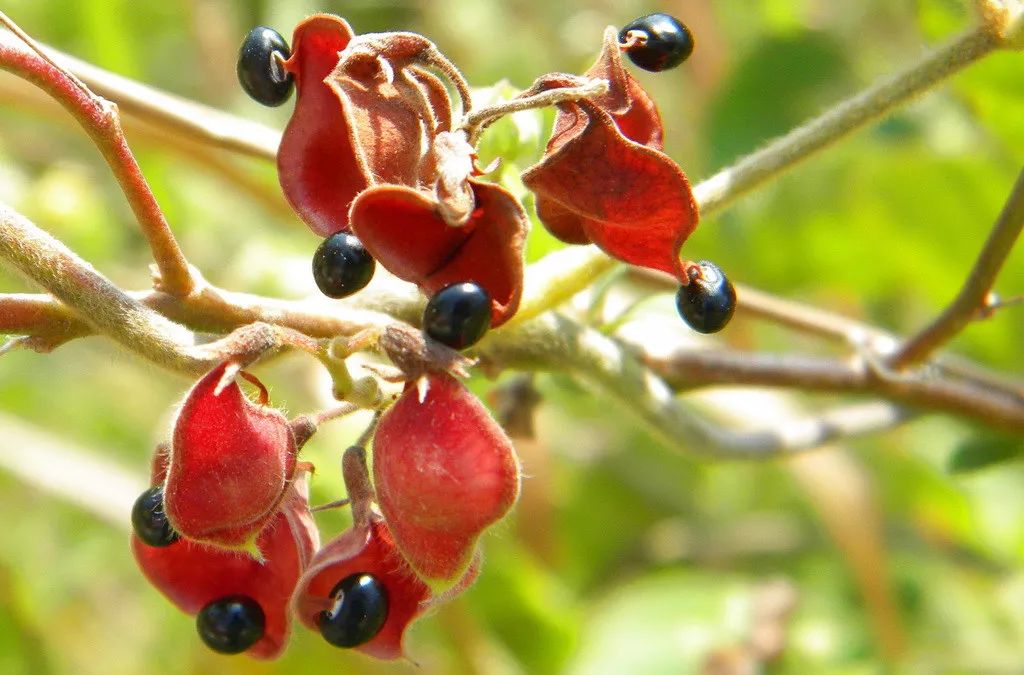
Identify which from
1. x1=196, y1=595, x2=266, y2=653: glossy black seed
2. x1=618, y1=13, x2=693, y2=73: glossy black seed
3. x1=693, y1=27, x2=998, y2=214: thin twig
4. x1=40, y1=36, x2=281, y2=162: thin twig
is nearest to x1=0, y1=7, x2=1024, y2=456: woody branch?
x1=693, y1=27, x2=998, y2=214: thin twig

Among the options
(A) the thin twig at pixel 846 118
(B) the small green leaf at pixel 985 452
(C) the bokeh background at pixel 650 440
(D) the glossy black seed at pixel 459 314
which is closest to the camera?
(D) the glossy black seed at pixel 459 314

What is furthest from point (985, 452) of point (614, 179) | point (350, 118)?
point (350, 118)

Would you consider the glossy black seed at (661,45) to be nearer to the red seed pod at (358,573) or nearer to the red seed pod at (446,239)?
the red seed pod at (446,239)

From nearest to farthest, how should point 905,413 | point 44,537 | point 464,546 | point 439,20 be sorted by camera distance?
point 464,546 → point 905,413 → point 44,537 → point 439,20

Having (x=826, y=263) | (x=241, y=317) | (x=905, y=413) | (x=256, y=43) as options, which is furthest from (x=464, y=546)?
(x=826, y=263)

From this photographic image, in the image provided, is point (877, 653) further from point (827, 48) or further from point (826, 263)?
point (827, 48)

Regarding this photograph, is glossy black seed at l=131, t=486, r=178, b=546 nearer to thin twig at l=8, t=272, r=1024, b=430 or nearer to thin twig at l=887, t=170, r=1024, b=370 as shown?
thin twig at l=8, t=272, r=1024, b=430

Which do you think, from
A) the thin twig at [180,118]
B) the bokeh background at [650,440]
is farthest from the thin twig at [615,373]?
the thin twig at [180,118]

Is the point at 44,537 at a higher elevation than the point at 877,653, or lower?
lower
